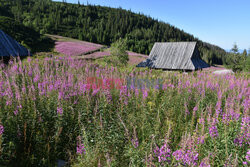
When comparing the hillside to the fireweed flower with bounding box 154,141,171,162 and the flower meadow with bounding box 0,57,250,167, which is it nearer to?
the flower meadow with bounding box 0,57,250,167

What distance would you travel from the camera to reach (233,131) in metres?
3.35

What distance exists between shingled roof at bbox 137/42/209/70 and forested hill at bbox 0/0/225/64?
162 ft

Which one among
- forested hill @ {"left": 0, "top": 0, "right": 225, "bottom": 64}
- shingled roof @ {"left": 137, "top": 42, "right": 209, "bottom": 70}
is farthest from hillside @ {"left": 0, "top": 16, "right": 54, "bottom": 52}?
shingled roof @ {"left": 137, "top": 42, "right": 209, "bottom": 70}

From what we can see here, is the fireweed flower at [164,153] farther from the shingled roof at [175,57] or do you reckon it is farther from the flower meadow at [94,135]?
the shingled roof at [175,57]

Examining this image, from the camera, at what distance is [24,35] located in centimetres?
4256

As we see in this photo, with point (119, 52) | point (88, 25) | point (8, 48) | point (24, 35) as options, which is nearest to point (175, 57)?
point (119, 52)

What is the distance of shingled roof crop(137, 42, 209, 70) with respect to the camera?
73.0 feet

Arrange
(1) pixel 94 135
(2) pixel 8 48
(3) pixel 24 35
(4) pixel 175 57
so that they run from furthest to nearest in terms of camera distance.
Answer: (3) pixel 24 35 < (4) pixel 175 57 < (2) pixel 8 48 < (1) pixel 94 135

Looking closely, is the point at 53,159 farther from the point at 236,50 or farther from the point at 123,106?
the point at 236,50

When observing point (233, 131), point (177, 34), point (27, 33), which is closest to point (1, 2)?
point (27, 33)

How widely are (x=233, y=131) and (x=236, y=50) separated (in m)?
57.4

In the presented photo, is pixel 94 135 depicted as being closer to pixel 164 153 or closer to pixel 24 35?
pixel 164 153

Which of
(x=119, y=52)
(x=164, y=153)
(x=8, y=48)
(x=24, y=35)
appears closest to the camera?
(x=164, y=153)

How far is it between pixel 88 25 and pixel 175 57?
79.6 metres
